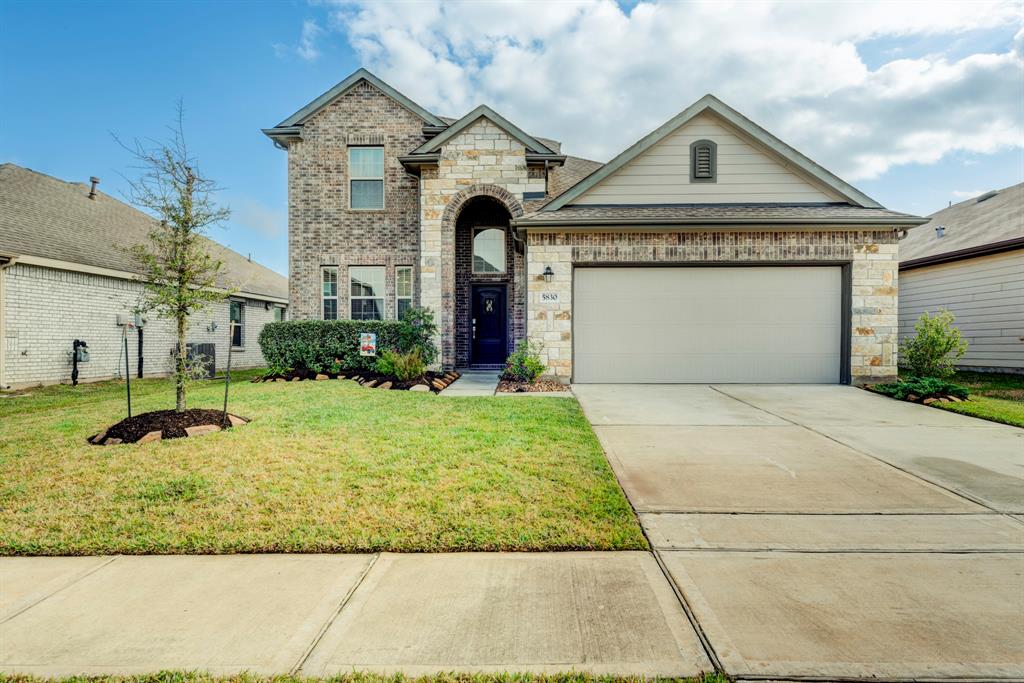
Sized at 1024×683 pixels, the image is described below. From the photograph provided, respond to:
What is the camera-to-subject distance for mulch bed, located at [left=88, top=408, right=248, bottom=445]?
556 centimetres

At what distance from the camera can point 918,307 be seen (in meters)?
15.4

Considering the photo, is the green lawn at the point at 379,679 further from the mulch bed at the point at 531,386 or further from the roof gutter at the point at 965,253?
the roof gutter at the point at 965,253

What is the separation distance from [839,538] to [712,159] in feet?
30.9

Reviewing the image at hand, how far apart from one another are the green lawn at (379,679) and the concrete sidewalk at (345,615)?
1.7 inches

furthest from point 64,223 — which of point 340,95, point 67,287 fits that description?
point 340,95

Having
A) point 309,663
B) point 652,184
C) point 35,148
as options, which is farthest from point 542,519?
point 35,148

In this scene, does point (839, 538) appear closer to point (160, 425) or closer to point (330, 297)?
point (160, 425)

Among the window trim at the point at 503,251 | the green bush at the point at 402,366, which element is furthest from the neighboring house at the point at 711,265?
the window trim at the point at 503,251

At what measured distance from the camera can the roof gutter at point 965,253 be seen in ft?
39.1

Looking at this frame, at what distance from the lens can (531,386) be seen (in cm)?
977

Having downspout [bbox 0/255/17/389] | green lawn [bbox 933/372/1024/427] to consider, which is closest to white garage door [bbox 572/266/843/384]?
green lawn [bbox 933/372/1024/427]

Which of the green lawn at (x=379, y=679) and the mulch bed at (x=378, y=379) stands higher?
the mulch bed at (x=378, y=379)

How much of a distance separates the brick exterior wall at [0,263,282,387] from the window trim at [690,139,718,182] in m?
11.6

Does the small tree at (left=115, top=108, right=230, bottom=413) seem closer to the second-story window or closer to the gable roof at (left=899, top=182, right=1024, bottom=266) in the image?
the second-story window
